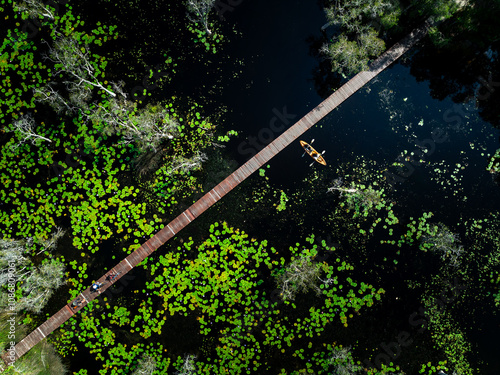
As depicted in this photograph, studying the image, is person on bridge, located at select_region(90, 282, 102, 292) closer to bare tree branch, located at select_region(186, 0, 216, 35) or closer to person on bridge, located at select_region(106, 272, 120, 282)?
person on bridge, located at select_region(106, 272, 120, 282)

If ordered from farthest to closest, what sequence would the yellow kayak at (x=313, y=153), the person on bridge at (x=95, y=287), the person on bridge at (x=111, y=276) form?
the yellow kayak at (x=313, y=153), the person on bridge at (x=111, y=276), the person on bridge at (x=95, y=287)

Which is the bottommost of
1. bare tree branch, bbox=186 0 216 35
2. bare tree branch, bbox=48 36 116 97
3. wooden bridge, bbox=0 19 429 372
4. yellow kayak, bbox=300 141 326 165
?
yellow kayak, bbox=300 141 326 165

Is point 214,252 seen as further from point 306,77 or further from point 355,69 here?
point 355,69

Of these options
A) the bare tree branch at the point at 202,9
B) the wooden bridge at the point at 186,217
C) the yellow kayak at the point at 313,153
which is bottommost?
the yellow kayak at the point at 313,153

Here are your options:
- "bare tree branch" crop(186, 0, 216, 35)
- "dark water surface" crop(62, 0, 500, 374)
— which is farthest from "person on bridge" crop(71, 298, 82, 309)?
"bare tree branch" crop(186, 0, 216, 35)

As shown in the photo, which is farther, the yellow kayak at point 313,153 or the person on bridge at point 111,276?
the yellow kayak at point 313,153

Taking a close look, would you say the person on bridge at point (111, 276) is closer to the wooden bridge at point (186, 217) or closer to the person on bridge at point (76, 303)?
the wooden bridge at point (186, 217)

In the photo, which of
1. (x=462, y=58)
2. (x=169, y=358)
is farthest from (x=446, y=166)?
(x=169, y=358)

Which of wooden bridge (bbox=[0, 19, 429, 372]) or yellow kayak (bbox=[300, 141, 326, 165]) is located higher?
wooden bridge (bbox=[0, 19, 429, 372])

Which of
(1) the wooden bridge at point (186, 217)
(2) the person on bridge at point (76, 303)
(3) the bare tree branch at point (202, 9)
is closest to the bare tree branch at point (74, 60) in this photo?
(3) the bare tree branch at point (202, 9)

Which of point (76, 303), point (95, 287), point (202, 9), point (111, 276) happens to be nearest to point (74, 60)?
point (202, 9)

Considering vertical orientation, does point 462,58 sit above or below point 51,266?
below
